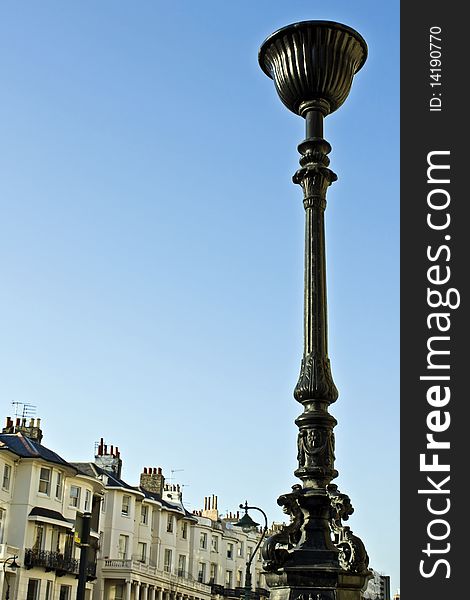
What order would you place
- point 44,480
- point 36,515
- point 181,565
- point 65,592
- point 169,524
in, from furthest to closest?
point 181,565 → point 169,524 → point 65,592 → point 44,480 → point 36,515

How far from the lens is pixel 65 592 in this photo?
47938mm

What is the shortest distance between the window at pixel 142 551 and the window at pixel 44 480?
15653 millimetres

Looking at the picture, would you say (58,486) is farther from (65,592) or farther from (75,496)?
(65,592)

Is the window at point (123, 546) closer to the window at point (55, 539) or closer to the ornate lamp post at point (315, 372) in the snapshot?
the window at point (55, 539)

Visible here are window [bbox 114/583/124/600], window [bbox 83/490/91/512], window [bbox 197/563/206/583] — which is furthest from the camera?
window [bbox 197/563/206/583]

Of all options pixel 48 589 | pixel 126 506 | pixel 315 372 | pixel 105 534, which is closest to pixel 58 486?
pixel 48 589

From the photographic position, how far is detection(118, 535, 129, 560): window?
56344mm

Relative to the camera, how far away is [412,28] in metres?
7.17

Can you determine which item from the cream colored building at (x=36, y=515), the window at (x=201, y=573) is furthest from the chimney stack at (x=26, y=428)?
the window at (x=201, y=573)

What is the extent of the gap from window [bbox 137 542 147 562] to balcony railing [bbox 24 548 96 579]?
11248mm

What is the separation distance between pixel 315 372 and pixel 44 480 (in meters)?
40.0

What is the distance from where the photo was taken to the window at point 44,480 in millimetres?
44781

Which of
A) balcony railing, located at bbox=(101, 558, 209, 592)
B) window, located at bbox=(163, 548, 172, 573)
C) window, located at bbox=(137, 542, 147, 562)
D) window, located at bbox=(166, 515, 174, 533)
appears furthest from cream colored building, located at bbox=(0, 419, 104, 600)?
window, located at bbox=(166, 515, 174, 533)

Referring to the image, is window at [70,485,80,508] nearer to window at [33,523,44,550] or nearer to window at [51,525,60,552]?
window at [51,525,60,552]
